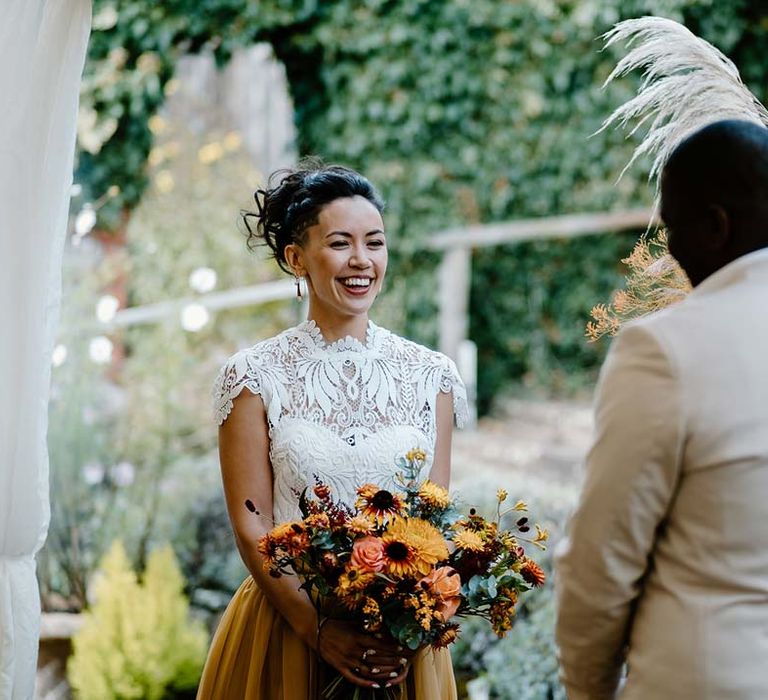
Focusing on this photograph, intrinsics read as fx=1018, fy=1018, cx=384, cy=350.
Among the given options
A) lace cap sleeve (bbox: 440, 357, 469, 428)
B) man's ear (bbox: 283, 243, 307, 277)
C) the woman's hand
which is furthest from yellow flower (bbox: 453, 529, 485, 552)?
man's ear (bbox: 283, 243, 307, 277)

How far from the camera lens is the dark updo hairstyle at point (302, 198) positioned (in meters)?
2.21

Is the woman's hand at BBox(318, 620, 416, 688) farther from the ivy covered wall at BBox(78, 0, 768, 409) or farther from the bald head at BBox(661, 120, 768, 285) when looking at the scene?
the ivy covered wall at BBox(78, 0, 768, 409)

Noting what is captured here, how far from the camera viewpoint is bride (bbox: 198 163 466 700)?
2.05m

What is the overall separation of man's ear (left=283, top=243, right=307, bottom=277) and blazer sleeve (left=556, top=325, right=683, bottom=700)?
990 millimetres

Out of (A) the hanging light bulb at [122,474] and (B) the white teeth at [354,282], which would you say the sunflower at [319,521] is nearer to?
(B) the white teeth at [354,282]

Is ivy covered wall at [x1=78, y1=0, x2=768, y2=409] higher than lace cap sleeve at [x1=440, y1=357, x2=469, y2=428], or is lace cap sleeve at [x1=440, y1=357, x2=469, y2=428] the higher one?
ivy covered wall at [x1=78, y1=0, x2=768, y2=409]

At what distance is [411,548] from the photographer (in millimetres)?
1674

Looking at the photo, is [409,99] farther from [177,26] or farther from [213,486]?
[213,486]

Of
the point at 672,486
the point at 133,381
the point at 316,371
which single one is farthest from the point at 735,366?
the point at 133,381

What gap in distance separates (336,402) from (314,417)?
59 mm

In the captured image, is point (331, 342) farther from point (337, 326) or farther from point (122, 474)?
point (122, 474)

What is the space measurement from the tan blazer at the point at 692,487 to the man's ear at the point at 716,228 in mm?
46

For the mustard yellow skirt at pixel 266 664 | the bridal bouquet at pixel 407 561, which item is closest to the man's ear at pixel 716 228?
the bridal bouquet at pixel 407 561

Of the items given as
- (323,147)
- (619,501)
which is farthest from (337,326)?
(323,147)
